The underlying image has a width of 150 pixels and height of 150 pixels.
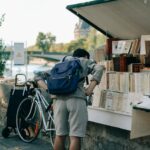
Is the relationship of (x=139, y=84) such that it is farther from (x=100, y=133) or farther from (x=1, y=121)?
(x=1, y=121)

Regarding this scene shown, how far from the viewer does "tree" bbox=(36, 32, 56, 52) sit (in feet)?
249

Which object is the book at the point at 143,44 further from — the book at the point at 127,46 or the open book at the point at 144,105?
the open book at the point at 144,105

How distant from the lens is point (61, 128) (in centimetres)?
Result: 457

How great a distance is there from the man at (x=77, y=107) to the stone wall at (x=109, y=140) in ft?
2.83

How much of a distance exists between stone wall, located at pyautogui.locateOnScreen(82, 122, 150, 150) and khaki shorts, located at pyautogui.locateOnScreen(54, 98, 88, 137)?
0.87 m

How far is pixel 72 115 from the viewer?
174 inches

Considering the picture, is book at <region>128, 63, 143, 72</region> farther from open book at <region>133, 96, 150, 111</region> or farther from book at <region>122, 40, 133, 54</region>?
open book at <region>133, 96, 150, 111</region>

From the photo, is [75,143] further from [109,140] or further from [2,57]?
[2,57]

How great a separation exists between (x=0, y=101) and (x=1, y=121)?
1.29 ft

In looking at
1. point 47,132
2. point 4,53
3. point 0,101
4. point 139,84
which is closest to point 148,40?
point 139,84

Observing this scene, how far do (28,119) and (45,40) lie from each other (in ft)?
241

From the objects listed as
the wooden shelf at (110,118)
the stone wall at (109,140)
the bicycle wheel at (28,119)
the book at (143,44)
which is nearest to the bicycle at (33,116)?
the bicycle wheel at (28,119)

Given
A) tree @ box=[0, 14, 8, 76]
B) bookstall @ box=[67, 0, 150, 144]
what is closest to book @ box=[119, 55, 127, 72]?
bookstall @ box=[67, 0, 150, 144]

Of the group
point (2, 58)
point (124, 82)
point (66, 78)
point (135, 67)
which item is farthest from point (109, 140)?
point (2, 58)
